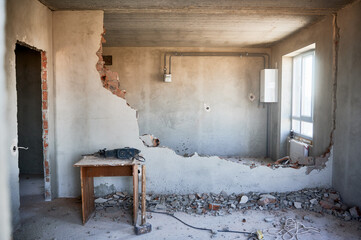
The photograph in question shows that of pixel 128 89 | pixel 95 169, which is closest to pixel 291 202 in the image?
pixel 95 169

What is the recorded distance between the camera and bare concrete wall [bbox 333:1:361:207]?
3.84 metres

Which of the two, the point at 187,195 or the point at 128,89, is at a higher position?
the point at 128,89

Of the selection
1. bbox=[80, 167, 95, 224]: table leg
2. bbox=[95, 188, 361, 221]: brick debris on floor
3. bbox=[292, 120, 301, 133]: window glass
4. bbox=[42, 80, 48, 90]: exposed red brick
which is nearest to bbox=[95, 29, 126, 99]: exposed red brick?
bbox=[42, 80, 48, 90]: exposed red brick

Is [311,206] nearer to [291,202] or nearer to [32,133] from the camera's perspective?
[291,202]

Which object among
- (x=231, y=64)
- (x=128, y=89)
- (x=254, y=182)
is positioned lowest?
(x=254, y=182)

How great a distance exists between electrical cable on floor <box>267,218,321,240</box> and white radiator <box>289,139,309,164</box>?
1693 millimetres

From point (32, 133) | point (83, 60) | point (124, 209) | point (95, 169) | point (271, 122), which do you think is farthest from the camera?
point (271, 122)

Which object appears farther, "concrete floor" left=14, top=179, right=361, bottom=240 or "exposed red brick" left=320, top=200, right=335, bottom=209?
"exposed red brick" left=320, top=200, right=335, bottom=209

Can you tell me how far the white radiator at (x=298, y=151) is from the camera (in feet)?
17.1

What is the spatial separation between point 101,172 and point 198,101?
13.6 feet

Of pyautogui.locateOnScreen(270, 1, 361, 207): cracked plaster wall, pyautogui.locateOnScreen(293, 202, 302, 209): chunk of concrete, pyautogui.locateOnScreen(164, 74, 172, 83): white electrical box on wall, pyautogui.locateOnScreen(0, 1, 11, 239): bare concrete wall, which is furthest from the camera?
pyautogui.locateOnScreen(164, 74, 172, 83): white electrical box on wall

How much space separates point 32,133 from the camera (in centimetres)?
611

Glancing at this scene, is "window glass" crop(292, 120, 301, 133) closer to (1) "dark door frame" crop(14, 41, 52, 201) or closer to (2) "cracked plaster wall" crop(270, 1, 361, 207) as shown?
(2) "cracked plaster wall" crop(270, 1, 361, 207)

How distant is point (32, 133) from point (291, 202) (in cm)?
527
